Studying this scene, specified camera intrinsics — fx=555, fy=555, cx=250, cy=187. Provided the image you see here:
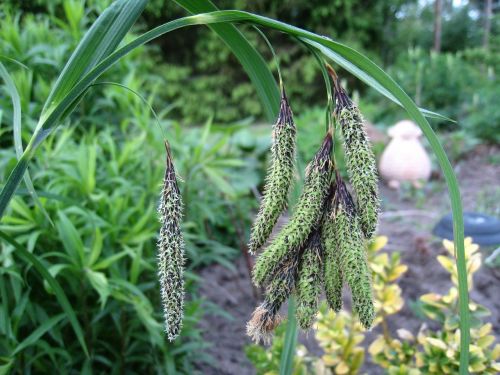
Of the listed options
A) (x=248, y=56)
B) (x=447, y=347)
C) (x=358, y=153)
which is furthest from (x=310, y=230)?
(x=447, y=347)

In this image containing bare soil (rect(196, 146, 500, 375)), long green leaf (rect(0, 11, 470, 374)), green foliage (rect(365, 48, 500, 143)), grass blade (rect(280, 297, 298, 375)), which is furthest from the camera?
green foliage (rect(365, 48, 500, 143))

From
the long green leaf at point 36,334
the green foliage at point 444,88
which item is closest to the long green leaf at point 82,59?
the long green leaf at point 36,334

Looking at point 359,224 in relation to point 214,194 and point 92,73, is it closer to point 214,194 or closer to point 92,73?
point 92,73

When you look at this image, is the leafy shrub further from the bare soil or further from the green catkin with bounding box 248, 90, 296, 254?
the green catkin with bounding box 248, 90, 296, 254

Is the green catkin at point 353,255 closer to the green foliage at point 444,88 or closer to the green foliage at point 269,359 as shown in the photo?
the green foliage at point 269,359

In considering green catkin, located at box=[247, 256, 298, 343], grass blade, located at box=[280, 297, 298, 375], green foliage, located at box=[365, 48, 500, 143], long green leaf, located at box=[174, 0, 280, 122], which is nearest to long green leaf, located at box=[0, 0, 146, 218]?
long green leaf, located at box=[174, 0, 280, 122]
